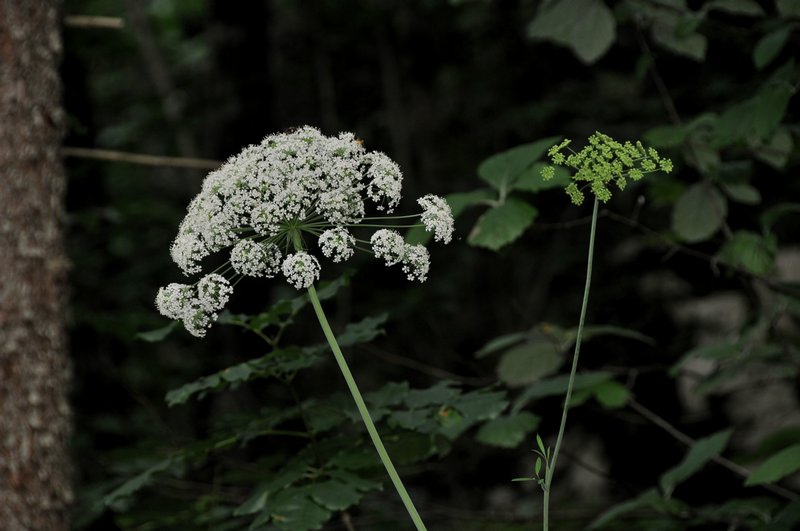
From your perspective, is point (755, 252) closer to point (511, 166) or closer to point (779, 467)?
point (511, 166)

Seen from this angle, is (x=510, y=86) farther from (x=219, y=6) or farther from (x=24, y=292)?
(x=24, y=292)

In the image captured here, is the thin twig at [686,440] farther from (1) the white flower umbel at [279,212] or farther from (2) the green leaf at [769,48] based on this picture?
(1) the white flower umbel at [279,212]

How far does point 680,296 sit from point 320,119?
381 centimetres

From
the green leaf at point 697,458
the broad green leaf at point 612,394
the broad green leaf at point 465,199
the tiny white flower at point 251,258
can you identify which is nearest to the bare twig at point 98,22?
the broad green leaf at point 465,199

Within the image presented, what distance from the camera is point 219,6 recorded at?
24.6 feet

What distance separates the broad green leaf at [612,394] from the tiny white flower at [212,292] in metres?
1.64

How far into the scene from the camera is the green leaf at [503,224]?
2619mm

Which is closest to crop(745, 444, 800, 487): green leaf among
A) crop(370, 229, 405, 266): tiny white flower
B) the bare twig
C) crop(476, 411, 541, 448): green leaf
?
crop(476, 411, 541, 448): green leaf

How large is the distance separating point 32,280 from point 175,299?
1.41m

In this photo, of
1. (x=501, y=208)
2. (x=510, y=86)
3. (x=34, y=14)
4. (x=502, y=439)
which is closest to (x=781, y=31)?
(x=501, y=208)

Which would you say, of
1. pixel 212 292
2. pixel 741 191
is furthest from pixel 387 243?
pixel 741 191

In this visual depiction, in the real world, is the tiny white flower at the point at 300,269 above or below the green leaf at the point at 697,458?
above

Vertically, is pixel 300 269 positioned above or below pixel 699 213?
above

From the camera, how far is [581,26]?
313 cm
